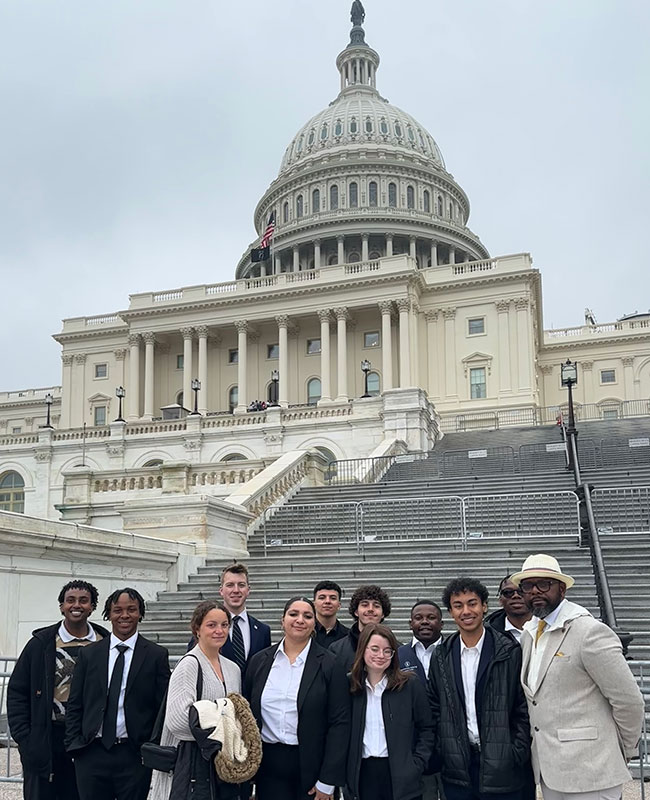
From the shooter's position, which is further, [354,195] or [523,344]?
[354,195]

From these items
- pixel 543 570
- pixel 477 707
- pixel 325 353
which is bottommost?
pixel 477 707

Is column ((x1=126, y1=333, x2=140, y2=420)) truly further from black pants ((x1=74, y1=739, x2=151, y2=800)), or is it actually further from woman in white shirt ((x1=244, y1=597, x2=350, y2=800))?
woman in white shirt ((x1=244, y1=597, x2=350, y2=800))

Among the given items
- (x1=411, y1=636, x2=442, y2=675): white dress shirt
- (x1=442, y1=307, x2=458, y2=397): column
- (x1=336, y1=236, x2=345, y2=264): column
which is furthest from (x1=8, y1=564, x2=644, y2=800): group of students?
(x1=336, y1=236, x2=345, y2=264): column

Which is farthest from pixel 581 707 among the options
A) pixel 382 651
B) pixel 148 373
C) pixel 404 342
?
pixel 148 373

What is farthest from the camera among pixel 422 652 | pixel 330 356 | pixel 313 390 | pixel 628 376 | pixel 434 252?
pixel 434 252

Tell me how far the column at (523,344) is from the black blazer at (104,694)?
182ft

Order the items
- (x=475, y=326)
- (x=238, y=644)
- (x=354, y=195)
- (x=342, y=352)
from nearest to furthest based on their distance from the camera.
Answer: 1. (x=238, y=644)
2. (x=342, y=352)
3. (x=475, y=326)
4. (x=354, y=195)

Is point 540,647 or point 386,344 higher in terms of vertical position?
point 386,344

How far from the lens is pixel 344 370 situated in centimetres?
6022

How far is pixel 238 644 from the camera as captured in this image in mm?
6328

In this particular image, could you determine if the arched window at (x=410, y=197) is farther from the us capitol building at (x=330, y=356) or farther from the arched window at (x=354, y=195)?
the arched window at (x=354, y=195)

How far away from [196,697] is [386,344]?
2201 inches

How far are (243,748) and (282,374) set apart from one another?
57.2 m

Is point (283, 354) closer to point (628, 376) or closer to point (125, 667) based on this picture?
point (628, 376)
